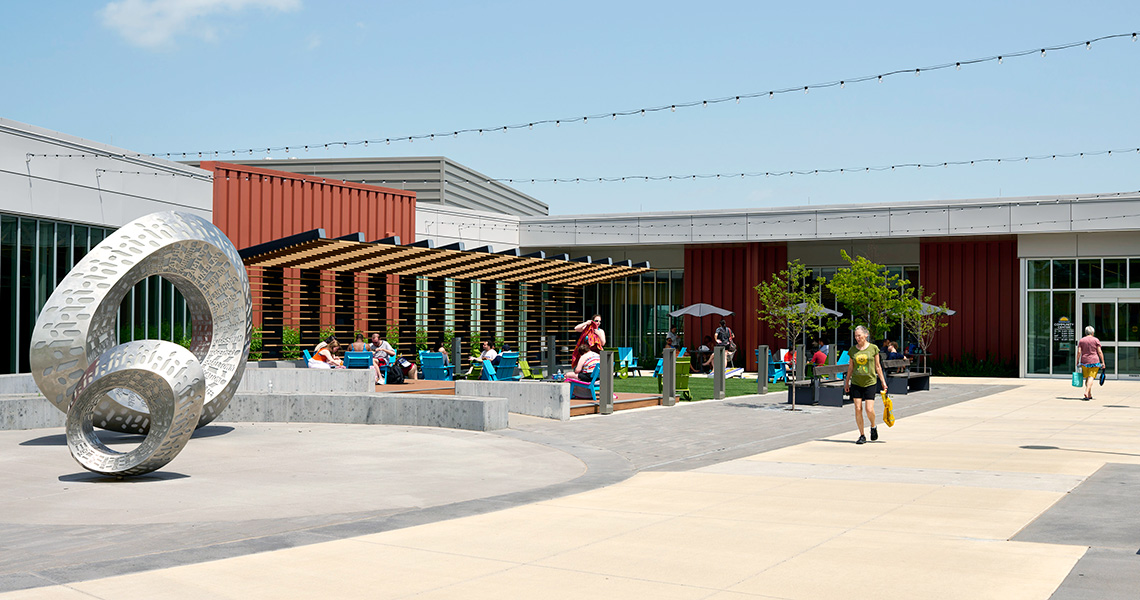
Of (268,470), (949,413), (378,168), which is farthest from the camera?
(378,168)

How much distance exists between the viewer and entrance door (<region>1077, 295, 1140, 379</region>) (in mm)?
31000

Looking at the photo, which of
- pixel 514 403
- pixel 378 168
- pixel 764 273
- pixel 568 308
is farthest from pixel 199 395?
pixel 378 168

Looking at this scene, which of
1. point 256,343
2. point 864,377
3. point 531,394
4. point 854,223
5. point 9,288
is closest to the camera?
point 864,377

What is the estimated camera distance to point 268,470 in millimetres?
11039

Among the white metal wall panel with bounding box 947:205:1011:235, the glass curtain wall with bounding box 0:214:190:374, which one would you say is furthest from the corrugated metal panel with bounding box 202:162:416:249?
the white metal wall panel with bounding box 947:205:1011:235

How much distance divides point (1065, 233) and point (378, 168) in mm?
38461

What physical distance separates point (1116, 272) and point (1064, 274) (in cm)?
142

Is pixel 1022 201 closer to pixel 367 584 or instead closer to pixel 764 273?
pixel 764 273

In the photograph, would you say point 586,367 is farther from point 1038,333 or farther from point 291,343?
point 1038,333

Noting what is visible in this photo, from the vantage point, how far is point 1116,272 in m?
31.2

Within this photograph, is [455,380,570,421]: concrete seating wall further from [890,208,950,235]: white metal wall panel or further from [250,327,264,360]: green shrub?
[890,208,950,235]: white metal wall panel

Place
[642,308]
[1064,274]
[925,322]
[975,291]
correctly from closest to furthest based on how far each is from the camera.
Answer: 1. [1064,274]
2. [925,322]
3. [975,291]
4. [642,308]

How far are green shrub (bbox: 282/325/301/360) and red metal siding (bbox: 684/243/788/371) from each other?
15369mm

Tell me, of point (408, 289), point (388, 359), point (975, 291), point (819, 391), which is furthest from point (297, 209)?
point (975, 291)
